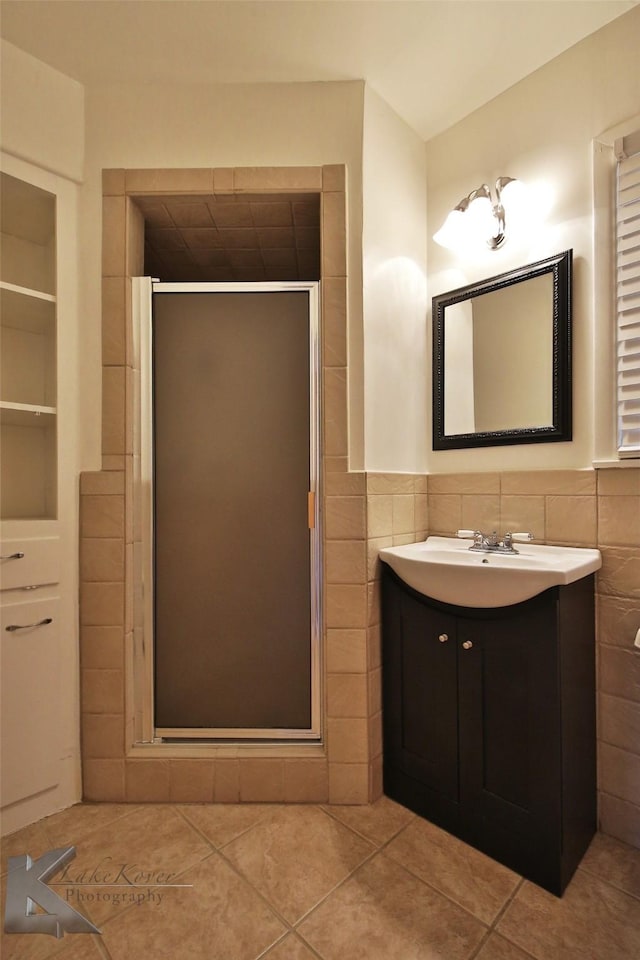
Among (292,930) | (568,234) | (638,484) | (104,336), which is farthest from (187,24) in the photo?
(292,930)

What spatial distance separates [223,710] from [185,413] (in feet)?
3.63

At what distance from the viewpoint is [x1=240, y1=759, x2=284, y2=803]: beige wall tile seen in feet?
5.13

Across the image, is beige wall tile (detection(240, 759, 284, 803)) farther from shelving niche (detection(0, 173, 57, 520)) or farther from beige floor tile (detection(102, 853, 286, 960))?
shelving niche (detection(0, 173, 57, 520))

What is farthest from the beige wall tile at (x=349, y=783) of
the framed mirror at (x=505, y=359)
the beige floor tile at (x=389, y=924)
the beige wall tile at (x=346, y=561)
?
the framed mirror at (x=505, y=359)

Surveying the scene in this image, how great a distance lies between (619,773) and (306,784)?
991mm

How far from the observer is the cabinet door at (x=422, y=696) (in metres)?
1.41

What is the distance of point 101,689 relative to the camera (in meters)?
1.60

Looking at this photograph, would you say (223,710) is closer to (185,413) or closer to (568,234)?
(185,413)

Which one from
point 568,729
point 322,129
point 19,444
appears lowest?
point 568,729

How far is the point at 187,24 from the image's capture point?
1416 millimetres

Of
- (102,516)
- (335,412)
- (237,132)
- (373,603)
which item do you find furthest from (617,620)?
(237,132)

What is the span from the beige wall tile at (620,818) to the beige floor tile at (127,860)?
1223 mm

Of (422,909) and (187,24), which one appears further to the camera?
(187,24)

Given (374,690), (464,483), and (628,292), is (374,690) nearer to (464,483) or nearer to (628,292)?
(464,483)
